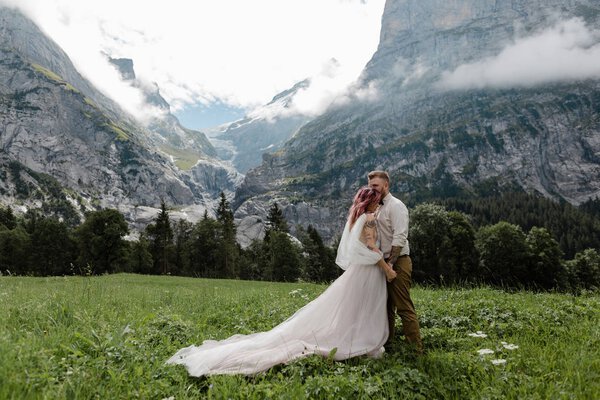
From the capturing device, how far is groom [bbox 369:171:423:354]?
26.8 feet

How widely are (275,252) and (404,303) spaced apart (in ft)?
246

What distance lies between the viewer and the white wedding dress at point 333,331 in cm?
698

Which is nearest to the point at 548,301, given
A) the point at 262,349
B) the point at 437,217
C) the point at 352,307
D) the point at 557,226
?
the point at 352,307

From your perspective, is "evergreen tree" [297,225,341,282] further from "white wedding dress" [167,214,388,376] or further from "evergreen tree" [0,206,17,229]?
Result: "white wedding dress" [167,214,388,376]

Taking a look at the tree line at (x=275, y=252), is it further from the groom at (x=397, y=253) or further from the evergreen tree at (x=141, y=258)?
the groom at (x=397, y=253)

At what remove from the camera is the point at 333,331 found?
26.4ft

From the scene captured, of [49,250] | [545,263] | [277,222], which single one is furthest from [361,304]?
[49,250]

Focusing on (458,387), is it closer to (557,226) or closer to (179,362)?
(179,362)

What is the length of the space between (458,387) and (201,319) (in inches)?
305

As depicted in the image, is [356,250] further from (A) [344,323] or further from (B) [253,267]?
(B) [253,267]

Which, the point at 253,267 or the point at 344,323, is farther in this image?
the point at 253,267

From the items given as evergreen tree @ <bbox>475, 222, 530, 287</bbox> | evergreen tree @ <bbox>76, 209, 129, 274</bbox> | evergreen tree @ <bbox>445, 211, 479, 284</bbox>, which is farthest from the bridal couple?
evergreen tree @ <bbox>76, 209, 129, 274</bbox>

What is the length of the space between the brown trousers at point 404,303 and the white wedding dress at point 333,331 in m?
0.27

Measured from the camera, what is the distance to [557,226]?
7347 inches
